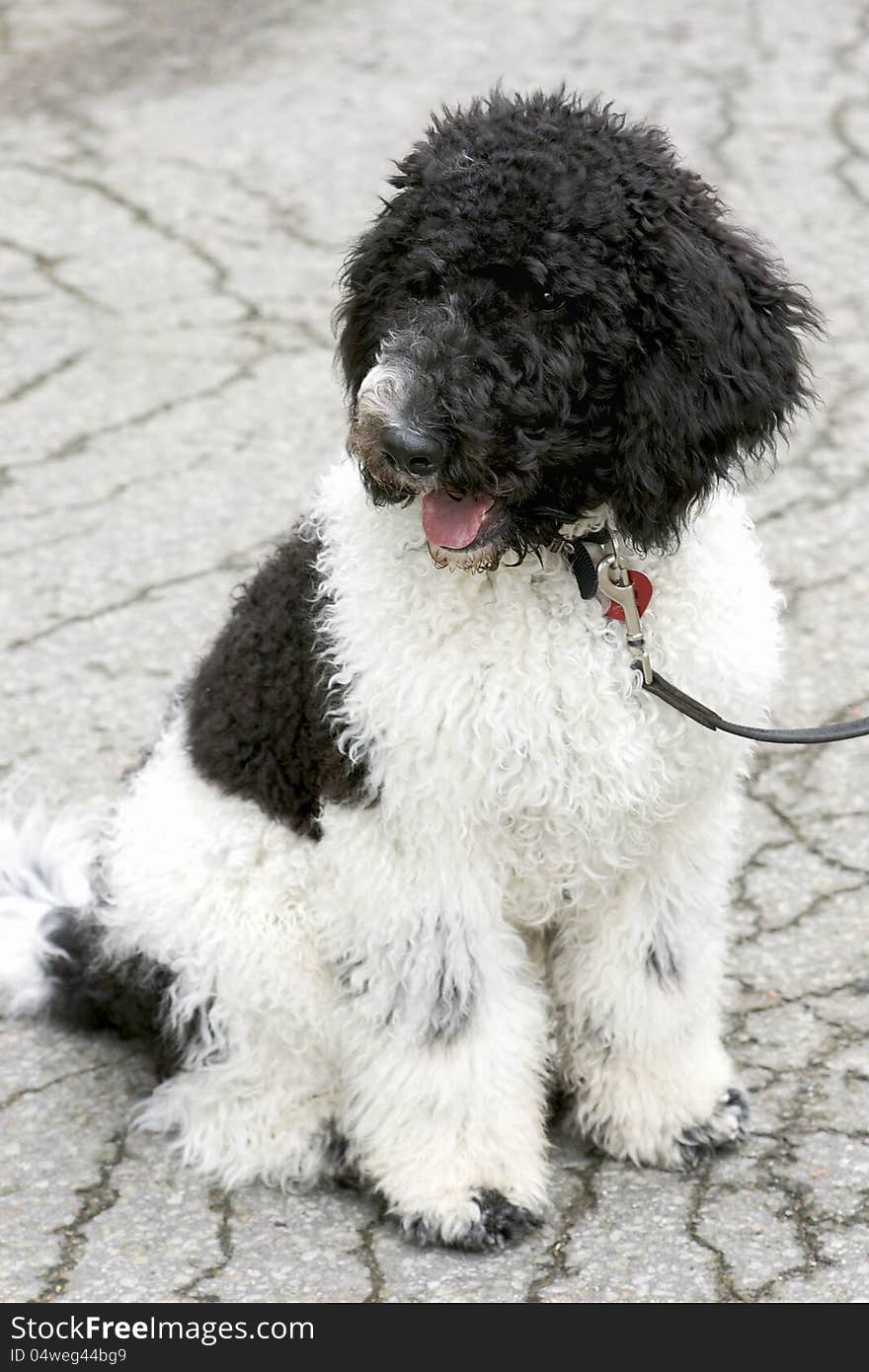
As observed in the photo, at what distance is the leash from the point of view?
2.44 metres

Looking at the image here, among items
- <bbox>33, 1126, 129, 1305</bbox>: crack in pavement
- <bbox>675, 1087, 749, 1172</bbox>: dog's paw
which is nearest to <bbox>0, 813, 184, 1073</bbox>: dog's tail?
<bbox>33, 1126, 129, 1305</bbox>: crack in pavement

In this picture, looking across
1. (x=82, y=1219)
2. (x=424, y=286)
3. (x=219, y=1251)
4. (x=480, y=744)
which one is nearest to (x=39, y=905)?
(x=82, y=1219)

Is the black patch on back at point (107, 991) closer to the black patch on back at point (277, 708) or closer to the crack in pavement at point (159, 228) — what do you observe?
the black patch on back at point (277, 708)

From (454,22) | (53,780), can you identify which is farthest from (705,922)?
(454,22)

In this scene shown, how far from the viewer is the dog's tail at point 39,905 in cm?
312

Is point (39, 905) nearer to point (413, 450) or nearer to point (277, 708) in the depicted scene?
point (277, 708)

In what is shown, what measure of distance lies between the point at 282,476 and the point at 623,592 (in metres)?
2.50

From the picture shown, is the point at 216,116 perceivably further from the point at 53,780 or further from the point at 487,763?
the point at 487,763

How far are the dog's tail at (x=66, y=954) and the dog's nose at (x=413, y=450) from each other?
106 centimetres

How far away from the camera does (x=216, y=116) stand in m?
6.47

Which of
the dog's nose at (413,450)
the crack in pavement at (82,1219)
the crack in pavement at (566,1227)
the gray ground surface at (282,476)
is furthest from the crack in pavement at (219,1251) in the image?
the dog's nose at (413,450)

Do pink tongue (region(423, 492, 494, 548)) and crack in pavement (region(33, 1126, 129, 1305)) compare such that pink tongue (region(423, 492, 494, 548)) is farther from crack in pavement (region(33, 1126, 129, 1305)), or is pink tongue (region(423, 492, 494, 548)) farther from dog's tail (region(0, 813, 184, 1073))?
crack in pavement (region(33, 1126, 129, 1305))

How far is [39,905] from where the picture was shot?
3.21 meters

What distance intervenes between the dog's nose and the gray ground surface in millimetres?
1248
